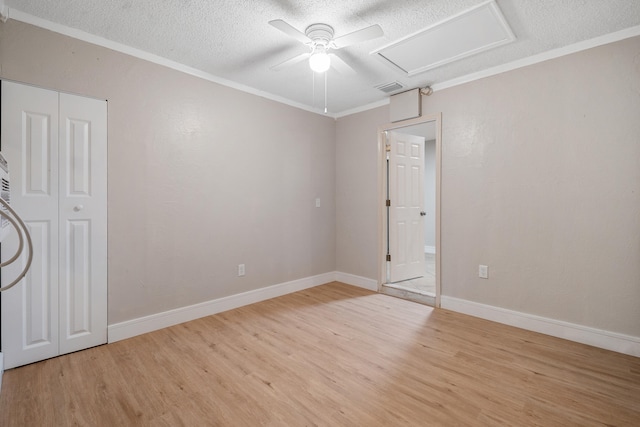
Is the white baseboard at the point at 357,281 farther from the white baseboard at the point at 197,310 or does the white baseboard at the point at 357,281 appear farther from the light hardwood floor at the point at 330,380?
the light hardwood floor at the point at 330,380

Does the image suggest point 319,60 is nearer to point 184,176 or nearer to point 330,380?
point 184,176

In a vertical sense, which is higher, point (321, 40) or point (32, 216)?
point (321, 40)

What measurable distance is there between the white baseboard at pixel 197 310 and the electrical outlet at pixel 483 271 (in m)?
2.03

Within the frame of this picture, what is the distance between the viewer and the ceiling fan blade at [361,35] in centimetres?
184

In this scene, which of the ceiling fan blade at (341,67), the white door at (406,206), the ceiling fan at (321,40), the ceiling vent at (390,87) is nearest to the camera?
the ceiling fan at (321,40)

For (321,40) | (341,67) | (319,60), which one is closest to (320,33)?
(321,40)

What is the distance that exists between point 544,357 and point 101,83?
408 centimetres

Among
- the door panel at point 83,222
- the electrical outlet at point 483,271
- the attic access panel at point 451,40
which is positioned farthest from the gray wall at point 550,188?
the door panel at point 83,222

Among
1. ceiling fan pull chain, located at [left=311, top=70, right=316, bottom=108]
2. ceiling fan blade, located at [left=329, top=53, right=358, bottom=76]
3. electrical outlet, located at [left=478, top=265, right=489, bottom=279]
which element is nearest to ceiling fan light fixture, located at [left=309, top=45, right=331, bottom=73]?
ceiling fan blade, located at [left=329, top=53, right=358, bottom=76]

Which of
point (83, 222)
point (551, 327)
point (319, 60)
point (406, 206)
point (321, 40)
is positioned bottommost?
point (551, 327)

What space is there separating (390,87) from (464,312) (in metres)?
2.58

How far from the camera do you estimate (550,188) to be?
257 cm

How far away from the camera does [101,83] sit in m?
2.36

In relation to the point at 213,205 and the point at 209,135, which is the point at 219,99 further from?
the point at 213,205
